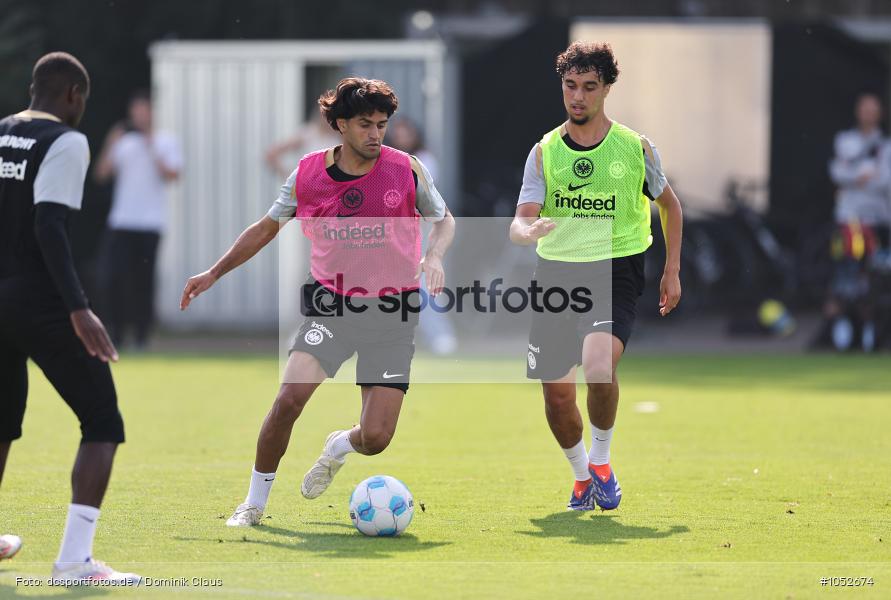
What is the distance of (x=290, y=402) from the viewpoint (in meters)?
7.07

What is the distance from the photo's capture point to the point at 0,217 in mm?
5949

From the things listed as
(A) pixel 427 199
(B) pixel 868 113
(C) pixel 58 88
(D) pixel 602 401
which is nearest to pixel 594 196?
(A) pixel 427 199

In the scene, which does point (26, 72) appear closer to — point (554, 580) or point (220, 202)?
point (220, 202)

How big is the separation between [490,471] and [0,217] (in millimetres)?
3857

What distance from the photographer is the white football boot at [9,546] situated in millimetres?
6238

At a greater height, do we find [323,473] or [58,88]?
[58,88]

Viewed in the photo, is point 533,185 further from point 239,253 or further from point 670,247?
point 239,253

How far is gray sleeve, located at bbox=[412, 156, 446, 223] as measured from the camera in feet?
24.2

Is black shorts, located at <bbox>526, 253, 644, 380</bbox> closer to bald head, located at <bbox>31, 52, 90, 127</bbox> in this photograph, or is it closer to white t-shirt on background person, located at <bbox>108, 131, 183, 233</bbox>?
bald head, located at <bbox>31, 52, 90, 127</bbox>

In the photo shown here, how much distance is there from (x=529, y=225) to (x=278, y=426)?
153 cm

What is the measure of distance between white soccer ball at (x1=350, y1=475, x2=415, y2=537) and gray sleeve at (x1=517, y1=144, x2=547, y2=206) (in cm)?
162

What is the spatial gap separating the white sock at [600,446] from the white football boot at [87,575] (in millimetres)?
2667

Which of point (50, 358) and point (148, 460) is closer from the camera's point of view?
point (50, 358)

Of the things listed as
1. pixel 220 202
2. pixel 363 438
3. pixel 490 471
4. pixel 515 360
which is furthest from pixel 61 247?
pixel 220 202
